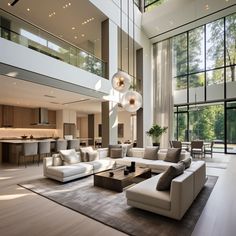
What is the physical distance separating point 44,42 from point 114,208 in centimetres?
562

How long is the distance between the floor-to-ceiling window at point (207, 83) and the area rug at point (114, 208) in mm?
6004

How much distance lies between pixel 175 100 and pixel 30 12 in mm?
8673

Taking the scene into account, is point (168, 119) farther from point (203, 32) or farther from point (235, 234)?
point (235, 234)

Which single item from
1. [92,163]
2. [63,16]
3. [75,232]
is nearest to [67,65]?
[63,16]

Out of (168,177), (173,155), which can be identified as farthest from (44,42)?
(168,177)

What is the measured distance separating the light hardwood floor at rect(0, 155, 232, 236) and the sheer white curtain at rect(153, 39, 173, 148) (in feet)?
23.1

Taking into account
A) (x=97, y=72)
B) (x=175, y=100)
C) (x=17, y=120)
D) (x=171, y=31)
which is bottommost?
(x=17, y=120)

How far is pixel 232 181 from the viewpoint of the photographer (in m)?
5.05

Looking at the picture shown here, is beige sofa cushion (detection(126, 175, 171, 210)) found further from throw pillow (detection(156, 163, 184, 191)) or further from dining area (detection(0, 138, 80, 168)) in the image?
dining area (detection(0, 138, 80, 168))

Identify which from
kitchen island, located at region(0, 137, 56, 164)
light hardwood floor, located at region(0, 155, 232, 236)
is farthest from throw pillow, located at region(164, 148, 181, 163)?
kitchen island, located at region(0, 137, 56, 164)

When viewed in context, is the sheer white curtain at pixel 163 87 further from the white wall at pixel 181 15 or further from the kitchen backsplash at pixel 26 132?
the kitchen backsplash at pixel 26 132

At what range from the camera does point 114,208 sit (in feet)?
10.9

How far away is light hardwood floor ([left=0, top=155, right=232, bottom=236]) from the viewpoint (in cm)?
263

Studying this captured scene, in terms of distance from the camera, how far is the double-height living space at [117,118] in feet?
10.1
